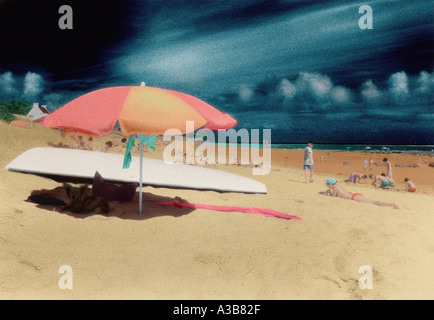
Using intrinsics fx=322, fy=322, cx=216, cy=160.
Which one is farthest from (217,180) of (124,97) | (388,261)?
(388,261)

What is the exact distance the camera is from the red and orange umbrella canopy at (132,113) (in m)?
3.21

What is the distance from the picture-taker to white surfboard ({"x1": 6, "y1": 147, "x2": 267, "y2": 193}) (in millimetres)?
5512

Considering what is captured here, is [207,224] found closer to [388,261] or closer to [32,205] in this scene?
[388,261]

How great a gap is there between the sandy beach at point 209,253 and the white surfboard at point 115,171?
0.76 m

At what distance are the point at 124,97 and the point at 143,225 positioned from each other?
145 centimetres

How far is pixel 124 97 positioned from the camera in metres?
3.49

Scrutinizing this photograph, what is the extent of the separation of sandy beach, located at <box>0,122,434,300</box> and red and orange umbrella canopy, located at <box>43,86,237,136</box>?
1099 mm

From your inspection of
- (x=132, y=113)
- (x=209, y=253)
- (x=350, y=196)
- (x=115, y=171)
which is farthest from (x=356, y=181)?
(x=132, y=113)

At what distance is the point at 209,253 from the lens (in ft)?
10.1

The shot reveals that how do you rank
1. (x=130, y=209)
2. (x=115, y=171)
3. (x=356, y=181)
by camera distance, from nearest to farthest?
(x=130, y=209) < (x=115, y=171) < (x=356, y=181)

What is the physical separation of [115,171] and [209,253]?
134 inches

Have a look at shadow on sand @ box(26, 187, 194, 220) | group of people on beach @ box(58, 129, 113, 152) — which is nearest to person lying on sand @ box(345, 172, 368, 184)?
shadow on sand @ box(26, 187, 194, 220)

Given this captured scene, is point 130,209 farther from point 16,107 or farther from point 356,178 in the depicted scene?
point 16,107

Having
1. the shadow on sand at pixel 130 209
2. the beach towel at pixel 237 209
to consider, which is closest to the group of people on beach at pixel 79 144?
the shadow on sand at pixel 130 209
